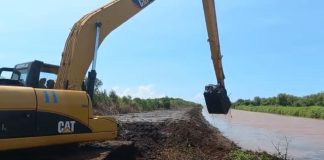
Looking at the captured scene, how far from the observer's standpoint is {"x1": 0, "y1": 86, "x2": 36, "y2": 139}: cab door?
26.2ft

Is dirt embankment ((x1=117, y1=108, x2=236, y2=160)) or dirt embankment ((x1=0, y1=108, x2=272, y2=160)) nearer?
dirt embankment ((x1=0, y1=108, x2=272, y2=160))

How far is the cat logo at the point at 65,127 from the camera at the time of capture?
8969 millimetres

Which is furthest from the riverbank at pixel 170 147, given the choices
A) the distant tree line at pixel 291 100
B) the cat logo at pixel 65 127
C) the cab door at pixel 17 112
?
the distant tree line at pixel 291 100

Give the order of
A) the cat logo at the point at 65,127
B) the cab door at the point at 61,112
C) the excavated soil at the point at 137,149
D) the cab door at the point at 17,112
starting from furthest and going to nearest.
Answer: the excavated soil at the point at 137,149, the cat logo at the point at 65,127, the cab door at the point at 61,112, the cab door at the point at 17,112

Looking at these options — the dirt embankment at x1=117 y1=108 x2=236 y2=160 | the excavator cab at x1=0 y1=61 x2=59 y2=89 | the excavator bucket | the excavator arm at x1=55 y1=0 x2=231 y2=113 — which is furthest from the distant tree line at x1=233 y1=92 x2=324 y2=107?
the excavator cab at x1=0 y1=61 x2=59 y2=89

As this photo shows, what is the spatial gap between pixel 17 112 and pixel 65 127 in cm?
116

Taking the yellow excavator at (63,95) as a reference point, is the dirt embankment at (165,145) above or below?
below

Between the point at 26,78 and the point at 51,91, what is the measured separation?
989 mm

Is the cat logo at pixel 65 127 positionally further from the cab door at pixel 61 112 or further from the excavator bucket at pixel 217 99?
the excavator bucket at pixel 217 99

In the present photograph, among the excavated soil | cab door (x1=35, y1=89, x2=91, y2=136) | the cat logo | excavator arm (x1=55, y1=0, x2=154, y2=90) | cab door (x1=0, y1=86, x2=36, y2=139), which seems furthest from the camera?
excavator arm (x1=55, y1=0, x2=154, y2=90)

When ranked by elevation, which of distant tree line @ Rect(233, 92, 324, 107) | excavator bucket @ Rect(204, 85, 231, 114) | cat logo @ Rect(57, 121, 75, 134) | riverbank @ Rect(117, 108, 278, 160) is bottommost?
riverbank @ Rect(117, 108, 278, 160)

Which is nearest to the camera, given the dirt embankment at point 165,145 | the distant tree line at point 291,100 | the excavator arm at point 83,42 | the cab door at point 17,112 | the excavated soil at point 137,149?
the cab door at point 17,112

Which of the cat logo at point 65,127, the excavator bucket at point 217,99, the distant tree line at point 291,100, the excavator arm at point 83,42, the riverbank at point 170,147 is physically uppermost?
the distant tree line at point 291,100

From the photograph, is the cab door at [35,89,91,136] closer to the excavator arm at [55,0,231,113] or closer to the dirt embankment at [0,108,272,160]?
the dirt embankment at [0,108,272,160]
